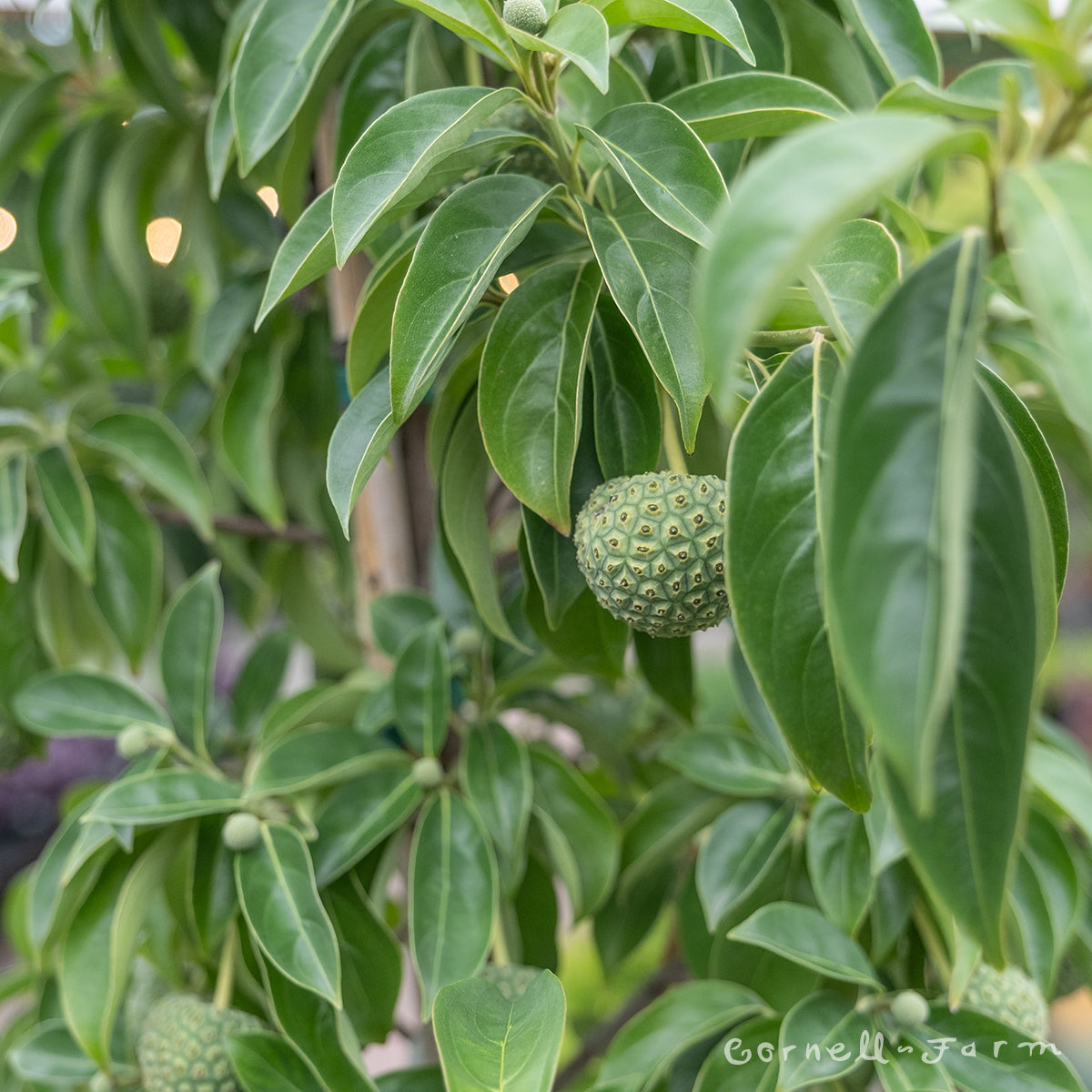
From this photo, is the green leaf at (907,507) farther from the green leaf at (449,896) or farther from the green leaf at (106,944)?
the green leaf at (106,944)

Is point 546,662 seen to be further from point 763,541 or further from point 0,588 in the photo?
point 0,588

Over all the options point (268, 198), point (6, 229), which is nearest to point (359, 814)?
point (268, 198)

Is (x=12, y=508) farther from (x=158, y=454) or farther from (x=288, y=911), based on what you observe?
(x=288, y=911)

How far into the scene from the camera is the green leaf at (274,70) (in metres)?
0.57

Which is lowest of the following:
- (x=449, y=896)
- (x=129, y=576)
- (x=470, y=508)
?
(x=449, y=896)

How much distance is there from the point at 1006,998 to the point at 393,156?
0.61 m


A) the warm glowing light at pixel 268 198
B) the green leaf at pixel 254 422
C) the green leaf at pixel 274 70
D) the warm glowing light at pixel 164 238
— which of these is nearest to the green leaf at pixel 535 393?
the green leaf at pixel 274 70

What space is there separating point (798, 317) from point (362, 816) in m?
0.43

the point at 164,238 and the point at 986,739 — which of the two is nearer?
the point at 986,739

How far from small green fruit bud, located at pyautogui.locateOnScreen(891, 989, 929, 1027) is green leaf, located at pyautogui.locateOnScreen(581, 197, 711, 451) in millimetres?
377

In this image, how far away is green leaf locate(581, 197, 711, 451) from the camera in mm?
429

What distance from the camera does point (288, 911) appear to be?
0.59 m

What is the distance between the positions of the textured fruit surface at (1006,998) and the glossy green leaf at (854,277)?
1.49 feet

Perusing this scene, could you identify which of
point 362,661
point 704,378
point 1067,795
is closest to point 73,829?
point 362,661
